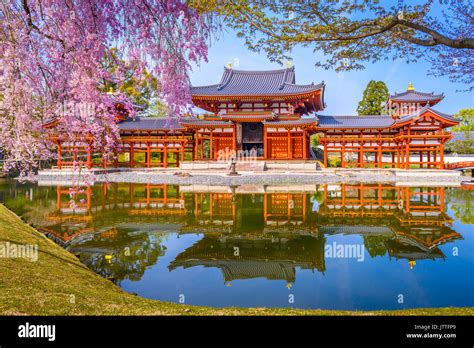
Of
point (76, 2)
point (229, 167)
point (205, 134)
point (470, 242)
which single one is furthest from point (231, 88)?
point (76, 2)

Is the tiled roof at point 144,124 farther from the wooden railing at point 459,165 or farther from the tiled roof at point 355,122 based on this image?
the wooden railing at point 459,165

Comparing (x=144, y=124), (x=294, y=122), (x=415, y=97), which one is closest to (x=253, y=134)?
(x=294, y=122)

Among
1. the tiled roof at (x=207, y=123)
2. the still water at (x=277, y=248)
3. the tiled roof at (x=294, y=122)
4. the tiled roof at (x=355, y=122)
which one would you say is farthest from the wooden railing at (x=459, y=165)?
the tiled roof at (x=207, y=123)

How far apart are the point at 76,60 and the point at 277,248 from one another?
5.74 m

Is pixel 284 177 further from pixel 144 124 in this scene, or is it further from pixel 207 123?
pixel 144 124

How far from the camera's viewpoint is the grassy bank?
3.58 m

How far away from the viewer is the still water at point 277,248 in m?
5.04

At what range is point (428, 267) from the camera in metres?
6.20

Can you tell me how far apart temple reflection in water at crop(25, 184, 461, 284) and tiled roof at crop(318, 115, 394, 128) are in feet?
45.7

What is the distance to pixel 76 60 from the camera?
3.56 meters

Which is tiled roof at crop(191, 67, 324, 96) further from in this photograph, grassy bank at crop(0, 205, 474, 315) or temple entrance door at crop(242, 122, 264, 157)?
grassy bank at crop(0, 205, 474, 315)

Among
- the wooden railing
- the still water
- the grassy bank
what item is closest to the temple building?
the wooden railing
